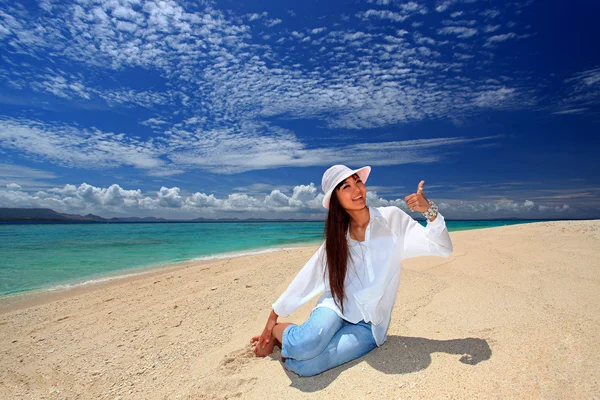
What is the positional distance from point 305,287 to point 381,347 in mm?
818

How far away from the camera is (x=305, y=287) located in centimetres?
309

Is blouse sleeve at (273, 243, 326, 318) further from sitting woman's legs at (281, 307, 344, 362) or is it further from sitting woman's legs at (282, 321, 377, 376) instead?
sitting woman's legs at (282, 321, 377, 376)

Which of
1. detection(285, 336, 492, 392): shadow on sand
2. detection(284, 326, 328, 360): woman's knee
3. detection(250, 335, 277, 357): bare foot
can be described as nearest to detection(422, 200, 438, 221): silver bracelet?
detection(285, 336, 492, 392): shadow on sand

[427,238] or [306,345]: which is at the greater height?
[427,238]

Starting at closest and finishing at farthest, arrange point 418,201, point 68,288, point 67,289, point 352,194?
point 418,201 → point 352,194 → point 67,289 → point 68,288

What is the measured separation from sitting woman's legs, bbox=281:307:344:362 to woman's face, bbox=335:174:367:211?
91 centimetres

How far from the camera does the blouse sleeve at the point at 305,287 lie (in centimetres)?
306

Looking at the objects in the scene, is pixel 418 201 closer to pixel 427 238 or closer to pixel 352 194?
pixel 427 238

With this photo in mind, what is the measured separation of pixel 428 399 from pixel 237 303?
3730 mm

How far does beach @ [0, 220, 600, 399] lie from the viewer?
2.33m

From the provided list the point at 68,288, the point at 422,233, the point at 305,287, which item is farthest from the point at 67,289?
the point at 422,233

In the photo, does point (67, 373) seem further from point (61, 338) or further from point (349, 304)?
point (349, 304)

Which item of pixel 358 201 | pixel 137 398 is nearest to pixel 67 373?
pixel 137 398

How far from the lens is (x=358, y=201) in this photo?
2768mm
